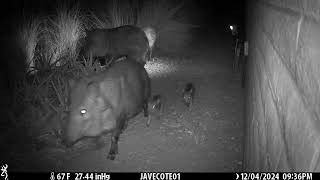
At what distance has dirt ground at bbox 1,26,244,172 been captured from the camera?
158 inches

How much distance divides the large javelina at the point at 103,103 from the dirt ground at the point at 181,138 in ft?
1.01

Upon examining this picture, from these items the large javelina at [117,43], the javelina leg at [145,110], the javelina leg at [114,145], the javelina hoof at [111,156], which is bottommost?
the javelina hoof at [111,156]

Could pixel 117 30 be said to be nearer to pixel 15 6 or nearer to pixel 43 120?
pixel 15 6

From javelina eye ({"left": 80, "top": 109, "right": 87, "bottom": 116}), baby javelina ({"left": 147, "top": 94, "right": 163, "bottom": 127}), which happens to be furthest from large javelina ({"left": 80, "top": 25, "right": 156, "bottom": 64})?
javelina eye ({"left": 80, "top": 109, "right": 87, "bottom": 116})

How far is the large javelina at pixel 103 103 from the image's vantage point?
364 centimetres

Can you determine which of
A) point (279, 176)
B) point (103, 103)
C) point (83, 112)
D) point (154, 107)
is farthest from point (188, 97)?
point (279, 176)

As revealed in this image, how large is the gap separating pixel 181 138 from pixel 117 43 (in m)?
3.74

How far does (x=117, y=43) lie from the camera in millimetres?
7730

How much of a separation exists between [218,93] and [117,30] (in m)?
2.92

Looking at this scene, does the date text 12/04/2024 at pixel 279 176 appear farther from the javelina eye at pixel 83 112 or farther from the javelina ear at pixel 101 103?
the javelina ear at pixel 101 103

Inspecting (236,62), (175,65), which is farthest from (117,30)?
(236,62)

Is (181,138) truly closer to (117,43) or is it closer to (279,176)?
(279,176)

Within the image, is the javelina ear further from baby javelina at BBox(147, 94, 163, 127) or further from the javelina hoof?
baby javelina at BBox(147, 94, 163, 127)

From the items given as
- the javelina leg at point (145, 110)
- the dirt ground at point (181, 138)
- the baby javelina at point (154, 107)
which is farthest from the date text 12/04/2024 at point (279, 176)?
the javelina leg at point (145, 110)
